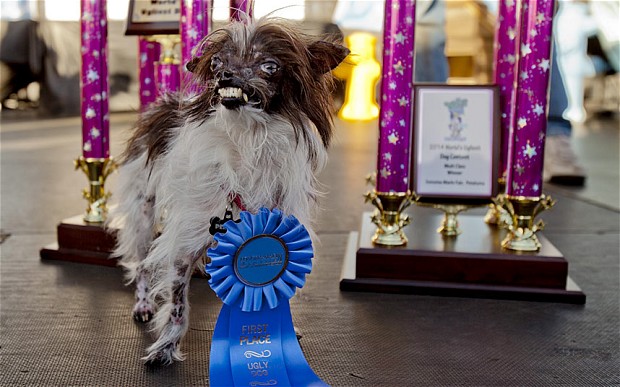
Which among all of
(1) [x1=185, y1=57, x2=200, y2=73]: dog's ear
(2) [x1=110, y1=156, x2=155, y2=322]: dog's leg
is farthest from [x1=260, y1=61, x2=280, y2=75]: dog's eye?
(2) [x1=110, y1=156, x2=155, y2=322]: dog's leg

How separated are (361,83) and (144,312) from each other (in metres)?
8.16

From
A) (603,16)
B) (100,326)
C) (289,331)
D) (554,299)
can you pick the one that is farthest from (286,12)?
(603,16)

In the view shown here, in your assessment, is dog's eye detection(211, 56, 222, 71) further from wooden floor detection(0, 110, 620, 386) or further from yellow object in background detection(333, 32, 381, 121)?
yellow object in background detection(333, 32, 381, 121)

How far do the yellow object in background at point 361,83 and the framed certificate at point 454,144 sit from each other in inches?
283

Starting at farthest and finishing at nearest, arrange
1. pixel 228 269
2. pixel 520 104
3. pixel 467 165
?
pixel 467 165 → pixel 520 104 → pixel 228 269

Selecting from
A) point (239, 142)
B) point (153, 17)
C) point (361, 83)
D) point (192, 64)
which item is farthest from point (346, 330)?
point (361, 83)

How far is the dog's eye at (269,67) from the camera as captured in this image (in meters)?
1.85

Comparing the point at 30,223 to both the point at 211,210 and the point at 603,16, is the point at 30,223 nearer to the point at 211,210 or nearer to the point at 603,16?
the point at 211,210

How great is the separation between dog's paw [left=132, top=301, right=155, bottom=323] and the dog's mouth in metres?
1.01

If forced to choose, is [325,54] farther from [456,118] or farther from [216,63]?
[456,118]

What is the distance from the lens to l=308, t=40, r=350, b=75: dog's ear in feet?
6.49

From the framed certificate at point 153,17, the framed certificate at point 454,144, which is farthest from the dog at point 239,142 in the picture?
the framed certificate at point 153,17

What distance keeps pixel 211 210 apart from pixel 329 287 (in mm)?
1072

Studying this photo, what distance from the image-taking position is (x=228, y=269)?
6.32 ft
